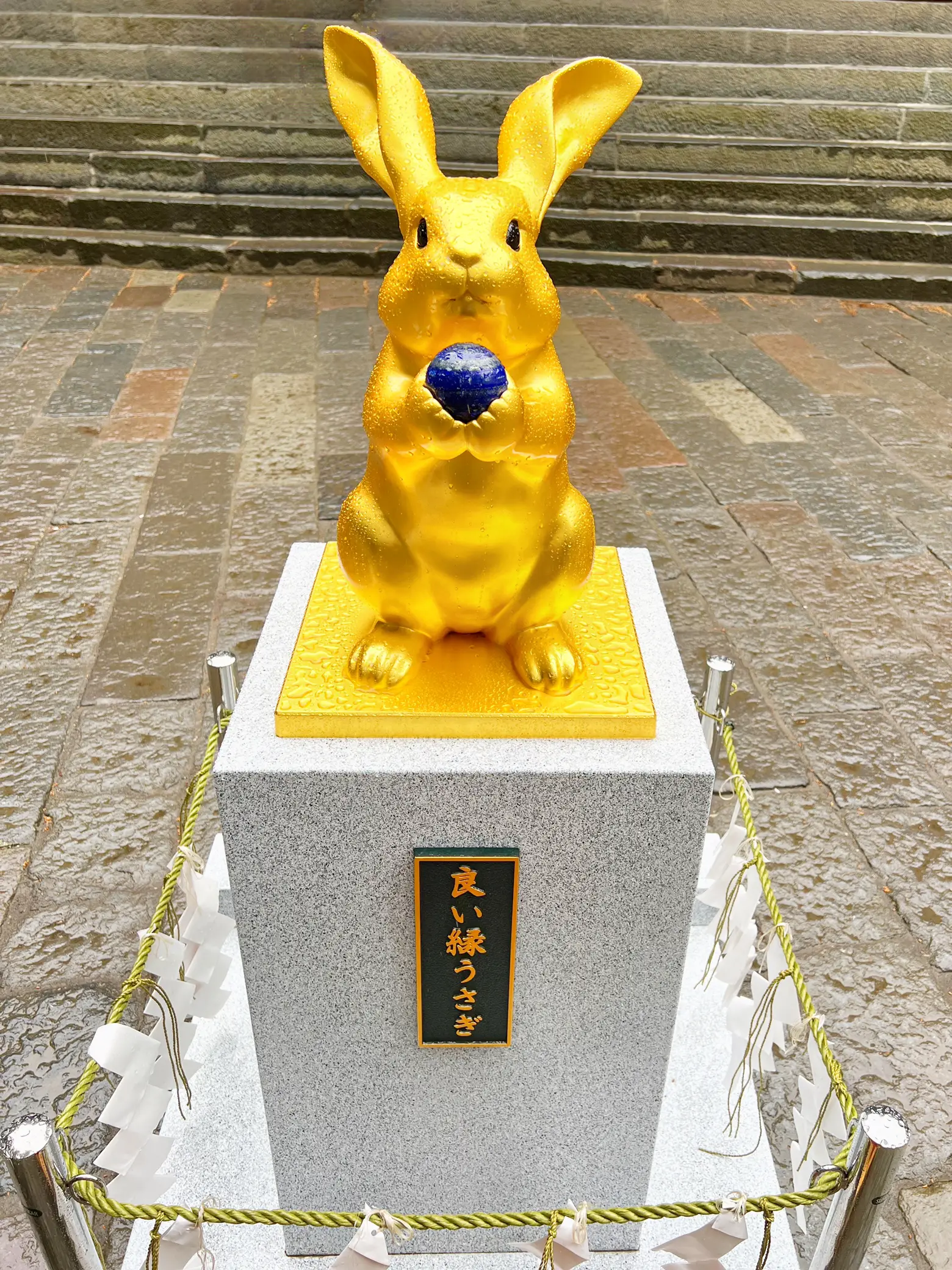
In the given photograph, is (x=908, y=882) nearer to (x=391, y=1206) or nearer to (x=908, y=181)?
(x=391, y=1206)

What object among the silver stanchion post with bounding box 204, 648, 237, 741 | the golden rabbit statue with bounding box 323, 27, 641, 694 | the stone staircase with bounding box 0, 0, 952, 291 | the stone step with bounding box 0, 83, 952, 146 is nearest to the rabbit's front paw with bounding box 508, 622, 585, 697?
the golden rabbit statue with bounding box 323, 27, 641, 694

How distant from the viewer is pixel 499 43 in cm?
641

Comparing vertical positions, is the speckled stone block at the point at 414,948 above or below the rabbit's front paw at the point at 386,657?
below

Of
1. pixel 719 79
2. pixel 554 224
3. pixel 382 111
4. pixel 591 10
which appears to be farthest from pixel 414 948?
pixel 591 10

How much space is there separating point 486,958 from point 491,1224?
0.37 m

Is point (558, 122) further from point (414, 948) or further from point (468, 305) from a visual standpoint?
point (414, 948)

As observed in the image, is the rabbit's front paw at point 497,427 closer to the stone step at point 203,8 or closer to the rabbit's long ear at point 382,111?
the rabbit's long ear at point 382,111

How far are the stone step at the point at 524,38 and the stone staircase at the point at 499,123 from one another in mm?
12

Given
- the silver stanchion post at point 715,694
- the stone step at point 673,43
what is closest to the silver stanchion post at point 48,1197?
the silver stanchion post at point 715,694

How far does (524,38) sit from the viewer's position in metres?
6.39

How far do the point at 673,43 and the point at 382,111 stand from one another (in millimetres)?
6090

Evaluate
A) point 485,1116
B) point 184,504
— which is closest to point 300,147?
point 184,504

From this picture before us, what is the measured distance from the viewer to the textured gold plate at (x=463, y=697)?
139 cm

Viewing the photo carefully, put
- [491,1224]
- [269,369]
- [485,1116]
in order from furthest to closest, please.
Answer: [269,369]
[485,1116]
[491,1224]
